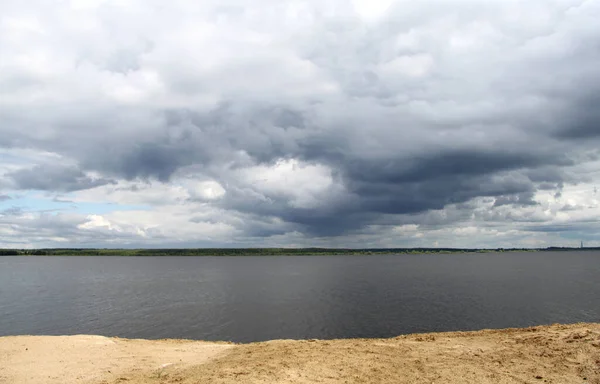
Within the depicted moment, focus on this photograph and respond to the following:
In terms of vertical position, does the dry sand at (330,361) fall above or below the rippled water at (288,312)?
above

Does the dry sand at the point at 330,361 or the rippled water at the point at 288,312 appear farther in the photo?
the rippled water at the point at 288,312

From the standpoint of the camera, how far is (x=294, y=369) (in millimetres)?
17828

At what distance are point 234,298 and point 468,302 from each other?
136 feet

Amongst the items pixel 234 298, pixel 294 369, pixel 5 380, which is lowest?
pixel 234 298

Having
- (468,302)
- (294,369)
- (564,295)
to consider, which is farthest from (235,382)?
(564,295)

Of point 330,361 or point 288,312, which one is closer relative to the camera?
point 330,361

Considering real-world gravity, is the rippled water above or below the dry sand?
below

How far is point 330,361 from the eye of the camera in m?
19.1

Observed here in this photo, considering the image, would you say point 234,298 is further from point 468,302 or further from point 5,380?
point 5,380

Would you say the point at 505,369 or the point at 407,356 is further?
the point at 407,356

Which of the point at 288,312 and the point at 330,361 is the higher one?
the point at 330,361

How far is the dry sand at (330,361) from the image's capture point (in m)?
16.9

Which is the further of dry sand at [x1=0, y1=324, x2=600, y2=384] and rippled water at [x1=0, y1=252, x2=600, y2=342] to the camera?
rippled water at [x1=0, y1=252, x2=600, y2=342]

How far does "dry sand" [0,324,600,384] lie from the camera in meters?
16.9
